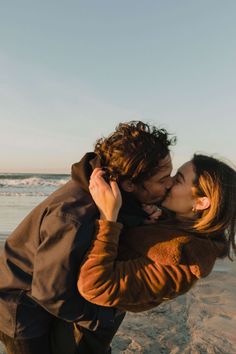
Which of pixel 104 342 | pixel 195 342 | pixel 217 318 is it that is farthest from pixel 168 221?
pixel 217 318

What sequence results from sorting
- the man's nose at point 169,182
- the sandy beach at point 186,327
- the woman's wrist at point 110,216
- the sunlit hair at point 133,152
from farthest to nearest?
the sandy beach at point 186,327
the man's nose at point 169,182
the sunlit hair at point 133,152
the woman's wrist at point 110,216

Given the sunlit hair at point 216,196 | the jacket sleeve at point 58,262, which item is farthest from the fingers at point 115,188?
the sunlit hair at point 216,196

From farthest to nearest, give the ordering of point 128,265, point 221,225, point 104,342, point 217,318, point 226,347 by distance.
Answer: point 217,318
point 226,347
point 104,342
point 221,225
point 128,265

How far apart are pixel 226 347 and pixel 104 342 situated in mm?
1874

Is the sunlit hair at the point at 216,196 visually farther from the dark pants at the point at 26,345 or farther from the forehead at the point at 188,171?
the dark pants at the point at 26,345

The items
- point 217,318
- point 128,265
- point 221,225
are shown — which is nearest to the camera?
point 128,265

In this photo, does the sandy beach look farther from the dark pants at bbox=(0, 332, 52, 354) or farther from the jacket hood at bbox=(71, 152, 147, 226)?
the jacket hood at bbox=(71, 152, 147, 226)

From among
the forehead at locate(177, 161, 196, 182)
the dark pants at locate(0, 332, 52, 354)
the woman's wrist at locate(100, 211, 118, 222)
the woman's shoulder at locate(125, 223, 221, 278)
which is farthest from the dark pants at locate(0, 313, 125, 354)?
the forehead at locate(177, 161, 196, 182)

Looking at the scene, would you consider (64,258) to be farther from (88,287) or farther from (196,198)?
(196,198)

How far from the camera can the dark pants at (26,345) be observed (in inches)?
94.7

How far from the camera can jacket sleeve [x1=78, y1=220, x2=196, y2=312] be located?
6.68 ft

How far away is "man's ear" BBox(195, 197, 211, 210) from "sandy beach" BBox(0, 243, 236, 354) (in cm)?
195

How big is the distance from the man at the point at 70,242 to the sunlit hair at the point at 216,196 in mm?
208

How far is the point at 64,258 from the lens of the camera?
2.02 m
